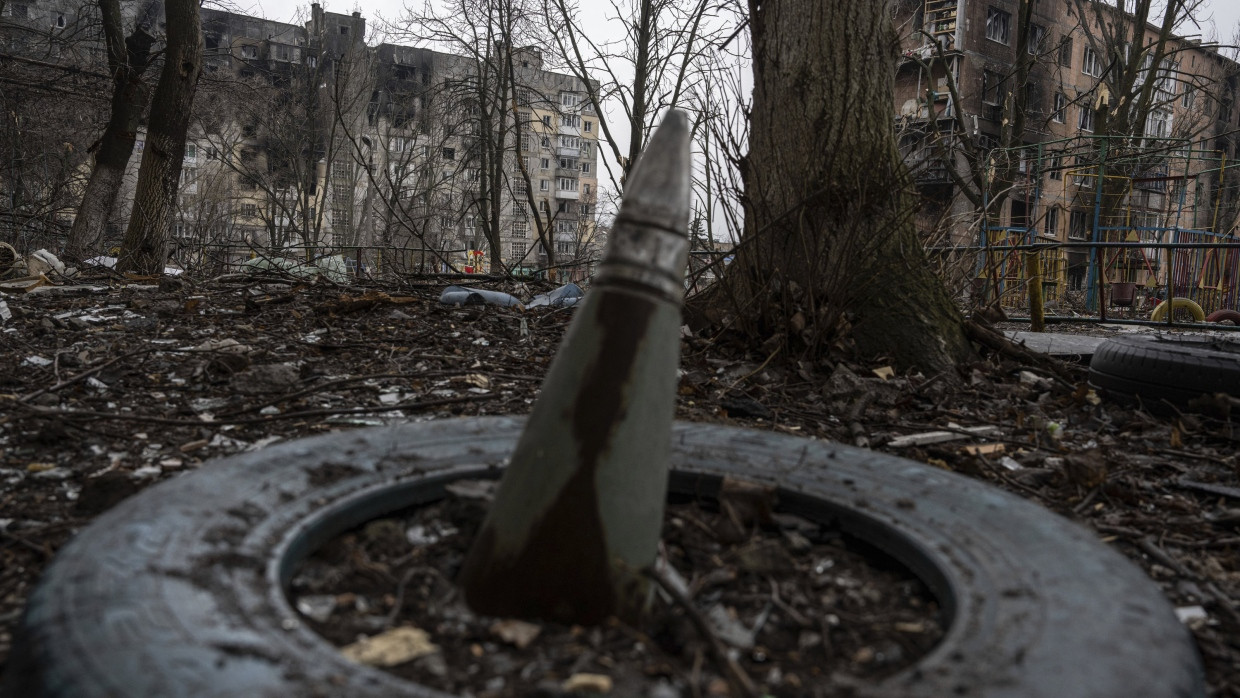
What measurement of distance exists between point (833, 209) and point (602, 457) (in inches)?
158

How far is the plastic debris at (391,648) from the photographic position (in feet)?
4.35

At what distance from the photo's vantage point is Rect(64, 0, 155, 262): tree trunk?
13.3 meters

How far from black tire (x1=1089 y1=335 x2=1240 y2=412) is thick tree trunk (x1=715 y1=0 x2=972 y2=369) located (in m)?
0.84

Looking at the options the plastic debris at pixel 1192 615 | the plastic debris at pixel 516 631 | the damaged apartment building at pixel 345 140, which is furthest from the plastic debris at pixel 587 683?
the damaged apartment building at pixel 345 140

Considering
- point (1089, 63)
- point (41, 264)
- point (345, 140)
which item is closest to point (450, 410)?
point (41, 264)

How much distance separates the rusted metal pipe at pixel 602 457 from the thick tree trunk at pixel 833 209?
3.52 meters

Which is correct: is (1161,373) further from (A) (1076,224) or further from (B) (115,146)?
(A) (1076,224)

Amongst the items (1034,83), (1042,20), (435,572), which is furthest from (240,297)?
(1042,20)

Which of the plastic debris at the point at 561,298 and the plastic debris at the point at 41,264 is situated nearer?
the plastic debris at the point at 561,298

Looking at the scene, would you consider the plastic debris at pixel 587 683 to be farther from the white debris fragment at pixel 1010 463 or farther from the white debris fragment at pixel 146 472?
the white debris fragment at pixel 1010 463

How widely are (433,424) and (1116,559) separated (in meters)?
1.75

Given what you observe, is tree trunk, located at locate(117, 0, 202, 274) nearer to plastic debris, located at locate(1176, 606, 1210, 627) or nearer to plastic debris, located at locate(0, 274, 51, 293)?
plastic debris, located at locate(0, 274, 51, 293)

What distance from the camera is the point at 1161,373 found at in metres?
4.41

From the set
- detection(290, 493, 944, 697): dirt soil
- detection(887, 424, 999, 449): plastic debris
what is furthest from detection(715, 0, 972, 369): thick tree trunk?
detection(290, 493, 944, 697): dirt soil
